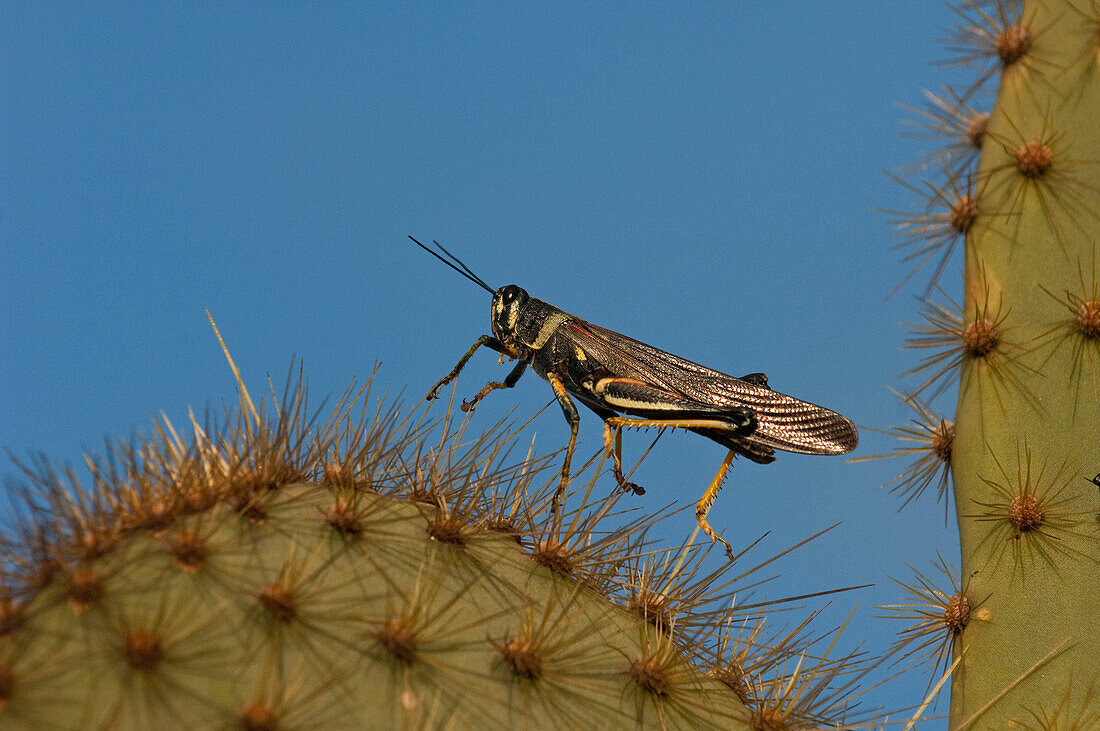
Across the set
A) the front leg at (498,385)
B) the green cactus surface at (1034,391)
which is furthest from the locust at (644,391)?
the green cactus surface at (1034,391)

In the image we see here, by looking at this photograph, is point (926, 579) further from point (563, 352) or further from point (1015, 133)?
point (1015, 133)

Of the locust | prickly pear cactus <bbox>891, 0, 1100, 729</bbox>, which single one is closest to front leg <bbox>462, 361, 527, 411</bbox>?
the locust

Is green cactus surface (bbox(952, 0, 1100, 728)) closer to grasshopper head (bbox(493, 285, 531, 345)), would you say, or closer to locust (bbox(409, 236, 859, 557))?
locust (bbox(409, 236, 859, 557))

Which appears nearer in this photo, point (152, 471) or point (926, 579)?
point (152, 471)

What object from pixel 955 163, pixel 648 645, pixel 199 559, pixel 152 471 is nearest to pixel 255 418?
pixel 152 471

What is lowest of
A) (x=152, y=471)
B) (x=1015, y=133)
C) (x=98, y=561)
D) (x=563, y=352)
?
(x=98, y=561)

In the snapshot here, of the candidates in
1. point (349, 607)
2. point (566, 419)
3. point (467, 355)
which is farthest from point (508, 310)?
point (349, 607)

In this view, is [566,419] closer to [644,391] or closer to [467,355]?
[644,391]
